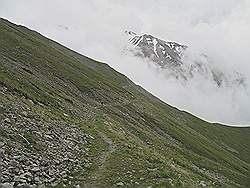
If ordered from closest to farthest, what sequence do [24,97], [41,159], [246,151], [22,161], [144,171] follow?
[22,161] → [41,159] → [144,171] → [24,97] → [246,151]

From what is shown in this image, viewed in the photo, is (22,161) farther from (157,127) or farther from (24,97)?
(157,127)

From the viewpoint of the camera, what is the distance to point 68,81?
95.6 m

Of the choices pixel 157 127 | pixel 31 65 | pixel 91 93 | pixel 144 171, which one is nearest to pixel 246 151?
pixel 157 127

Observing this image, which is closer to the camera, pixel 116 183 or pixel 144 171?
pixel 116 183

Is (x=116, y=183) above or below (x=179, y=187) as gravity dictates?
below

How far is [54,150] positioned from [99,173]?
4.28 m

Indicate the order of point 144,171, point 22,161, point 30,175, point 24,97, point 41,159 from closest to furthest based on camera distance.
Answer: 1. point 30,175
2. point 22,161
3. point 41,159
4. point 144,171
5. point 24,97

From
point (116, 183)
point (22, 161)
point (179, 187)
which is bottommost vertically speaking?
point (22, 161)

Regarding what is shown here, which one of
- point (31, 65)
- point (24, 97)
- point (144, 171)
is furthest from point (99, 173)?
point (31, 65)

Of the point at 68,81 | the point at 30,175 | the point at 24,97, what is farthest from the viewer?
the point at 68,81

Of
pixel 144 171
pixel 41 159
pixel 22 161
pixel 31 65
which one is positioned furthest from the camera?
pixel 31 65

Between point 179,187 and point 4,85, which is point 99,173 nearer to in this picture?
point 179,187

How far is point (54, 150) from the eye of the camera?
1177 inches

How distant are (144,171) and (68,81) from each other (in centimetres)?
6907
